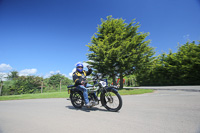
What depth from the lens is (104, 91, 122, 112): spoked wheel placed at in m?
3.70

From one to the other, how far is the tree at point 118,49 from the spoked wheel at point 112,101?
8.67m

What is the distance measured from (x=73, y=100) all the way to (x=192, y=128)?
3.95 m

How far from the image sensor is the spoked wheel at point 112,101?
3697 millimetres

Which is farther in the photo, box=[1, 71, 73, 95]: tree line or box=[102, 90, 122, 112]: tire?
box=[1, 71, 73, 95]: tree line

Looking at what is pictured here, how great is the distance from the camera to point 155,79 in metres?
23.7

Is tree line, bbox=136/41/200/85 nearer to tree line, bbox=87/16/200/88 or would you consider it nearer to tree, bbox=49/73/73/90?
tree line, bbox=87/16/200/88

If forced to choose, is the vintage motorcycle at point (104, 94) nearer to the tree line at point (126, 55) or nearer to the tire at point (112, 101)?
the tire at point (112, 101)

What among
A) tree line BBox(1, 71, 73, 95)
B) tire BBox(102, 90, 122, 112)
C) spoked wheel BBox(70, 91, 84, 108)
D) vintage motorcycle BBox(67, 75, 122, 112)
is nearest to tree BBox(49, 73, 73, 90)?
tree line BBox(1, 71, 73, 95)

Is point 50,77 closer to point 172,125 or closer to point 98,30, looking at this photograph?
point 98,30

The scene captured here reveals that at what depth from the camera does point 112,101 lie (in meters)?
3.93

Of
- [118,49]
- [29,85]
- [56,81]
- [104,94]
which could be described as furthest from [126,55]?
[29,85]

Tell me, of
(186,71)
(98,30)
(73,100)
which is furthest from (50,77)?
(186,71)

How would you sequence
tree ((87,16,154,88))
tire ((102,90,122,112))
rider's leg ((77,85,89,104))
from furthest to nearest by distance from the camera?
tree ((87,16,154,88)) < rider's leg ((77,85,89,104)) < tire ((102,90,122,112))

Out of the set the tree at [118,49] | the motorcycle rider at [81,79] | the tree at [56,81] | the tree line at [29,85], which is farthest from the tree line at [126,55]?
the motorcycle rider at [81,79]
